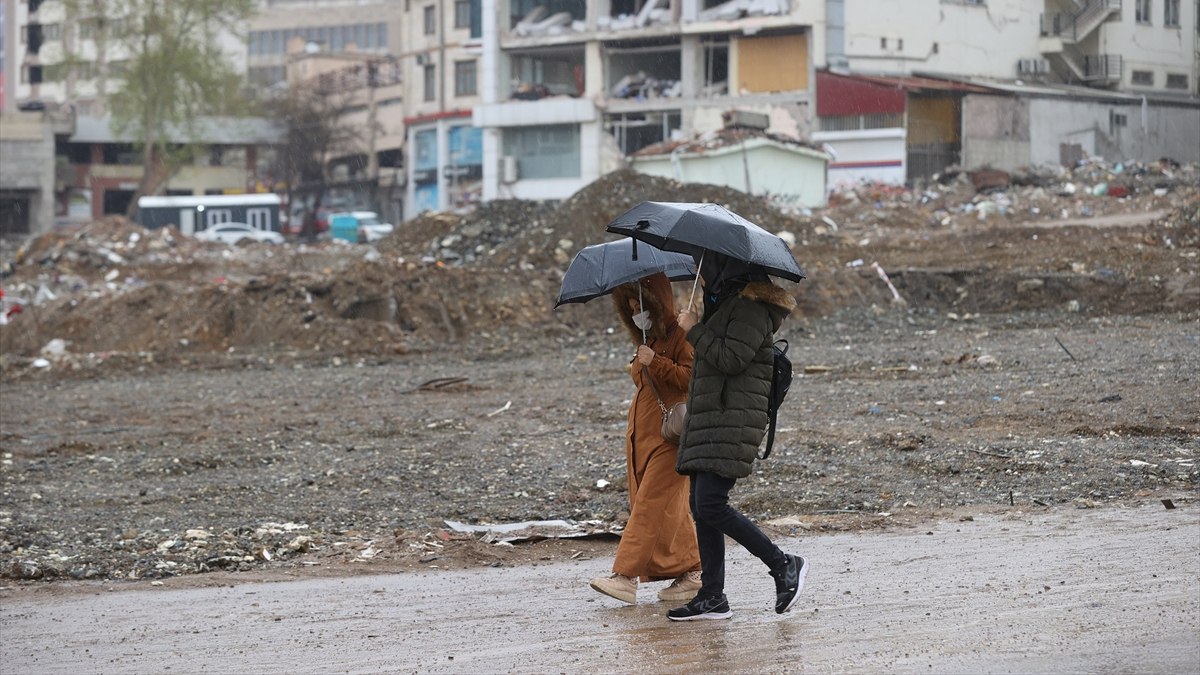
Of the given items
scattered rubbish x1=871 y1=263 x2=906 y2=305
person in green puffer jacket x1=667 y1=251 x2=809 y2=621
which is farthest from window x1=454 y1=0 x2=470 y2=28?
person in green puffer jacket x1=667 y1=251 x2=809 y2=621

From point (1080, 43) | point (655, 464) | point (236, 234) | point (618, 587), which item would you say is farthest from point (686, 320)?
point (1080, 43)

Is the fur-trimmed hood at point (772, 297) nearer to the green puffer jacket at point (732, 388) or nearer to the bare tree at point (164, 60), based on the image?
the green puffer jacket at point (732, 388)

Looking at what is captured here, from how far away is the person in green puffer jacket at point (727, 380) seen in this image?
18.3 ft

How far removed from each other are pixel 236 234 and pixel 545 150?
462 inches

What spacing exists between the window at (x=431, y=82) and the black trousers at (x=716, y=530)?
6297cm

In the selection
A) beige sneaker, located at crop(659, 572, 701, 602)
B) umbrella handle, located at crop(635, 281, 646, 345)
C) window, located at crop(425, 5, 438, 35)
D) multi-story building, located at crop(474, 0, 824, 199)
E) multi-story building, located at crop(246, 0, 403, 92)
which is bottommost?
beige sneaker, located at crop(659, 572, 701, 602)

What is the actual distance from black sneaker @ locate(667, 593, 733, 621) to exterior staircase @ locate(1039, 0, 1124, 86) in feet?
165

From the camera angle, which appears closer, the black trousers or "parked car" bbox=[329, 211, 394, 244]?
the black trousers

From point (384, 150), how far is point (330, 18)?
2320cm

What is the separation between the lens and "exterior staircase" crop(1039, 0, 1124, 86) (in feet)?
172

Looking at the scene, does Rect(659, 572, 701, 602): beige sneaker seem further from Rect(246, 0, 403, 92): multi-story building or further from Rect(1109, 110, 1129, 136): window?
Rect(246, 0, 403, 92): multi-story building

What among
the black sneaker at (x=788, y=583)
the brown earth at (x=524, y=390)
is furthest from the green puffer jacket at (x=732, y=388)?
the brown earth at (x=524, y=390)

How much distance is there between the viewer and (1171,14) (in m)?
55.0

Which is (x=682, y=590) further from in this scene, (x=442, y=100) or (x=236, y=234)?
(x=442, y=100)
